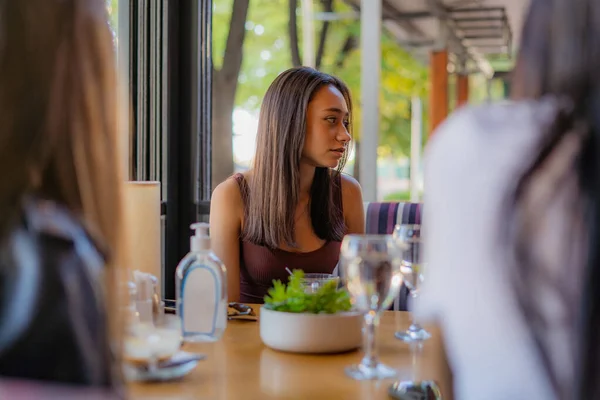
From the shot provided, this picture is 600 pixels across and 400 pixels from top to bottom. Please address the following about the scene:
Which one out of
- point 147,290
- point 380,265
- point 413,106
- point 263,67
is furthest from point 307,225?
point 413,106

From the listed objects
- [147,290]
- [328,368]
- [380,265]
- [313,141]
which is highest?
[313,141]

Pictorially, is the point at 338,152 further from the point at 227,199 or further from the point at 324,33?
the point at 324,33

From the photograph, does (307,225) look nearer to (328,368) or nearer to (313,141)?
(313,141)

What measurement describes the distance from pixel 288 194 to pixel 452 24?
21.9 feet

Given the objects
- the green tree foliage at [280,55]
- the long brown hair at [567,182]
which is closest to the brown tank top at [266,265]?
the long brown hair at [567,182]

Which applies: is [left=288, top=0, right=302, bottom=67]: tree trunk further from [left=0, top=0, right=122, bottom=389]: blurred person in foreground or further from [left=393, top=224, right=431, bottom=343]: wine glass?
→ [left=0, top=0, right=122, bottom=389]: blurred person in foreground

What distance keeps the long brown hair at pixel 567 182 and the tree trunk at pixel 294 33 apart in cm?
474

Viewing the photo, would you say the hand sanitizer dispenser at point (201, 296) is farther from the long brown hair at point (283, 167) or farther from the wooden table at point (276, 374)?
the long brown hair at point (283, 167)

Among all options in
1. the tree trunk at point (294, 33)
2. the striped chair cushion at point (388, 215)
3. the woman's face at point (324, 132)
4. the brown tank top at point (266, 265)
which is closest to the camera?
the brown tank top at point (266, 265)

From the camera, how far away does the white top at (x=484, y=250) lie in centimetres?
87

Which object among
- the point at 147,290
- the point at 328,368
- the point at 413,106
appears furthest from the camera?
the point at 413,106

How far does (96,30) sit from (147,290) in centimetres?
81

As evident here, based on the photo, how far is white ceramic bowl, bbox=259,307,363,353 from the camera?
4.58ft

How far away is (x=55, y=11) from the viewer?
731 mm
